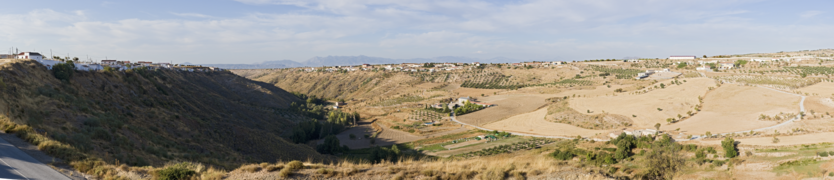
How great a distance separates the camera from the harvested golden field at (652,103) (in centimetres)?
5064

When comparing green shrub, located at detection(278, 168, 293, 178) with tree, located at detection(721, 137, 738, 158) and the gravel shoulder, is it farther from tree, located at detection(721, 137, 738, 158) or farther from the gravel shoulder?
tree, located at detection(721, 137, 738, 158)

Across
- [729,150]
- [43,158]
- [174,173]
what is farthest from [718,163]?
[43,158]

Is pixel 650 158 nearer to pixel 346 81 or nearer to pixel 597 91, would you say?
pixel 597 91

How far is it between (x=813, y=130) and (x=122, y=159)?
55.0m

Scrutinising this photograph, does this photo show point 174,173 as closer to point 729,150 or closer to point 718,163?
point 718,163

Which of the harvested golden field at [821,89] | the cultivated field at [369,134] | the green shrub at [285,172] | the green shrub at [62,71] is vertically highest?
the green shrub at [62,71]

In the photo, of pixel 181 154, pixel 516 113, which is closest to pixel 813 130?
pixel 516 113

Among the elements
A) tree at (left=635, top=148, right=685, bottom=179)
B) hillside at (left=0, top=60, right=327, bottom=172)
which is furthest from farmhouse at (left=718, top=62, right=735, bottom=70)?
hillside at (left=0, top=60, right=327, bottom=172)

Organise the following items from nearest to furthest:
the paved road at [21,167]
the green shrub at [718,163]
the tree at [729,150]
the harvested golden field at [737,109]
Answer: the paved road at [21,167] → the green shrub at [718,163] → the tree at [729,150] → the harvested golden field at [737,109]

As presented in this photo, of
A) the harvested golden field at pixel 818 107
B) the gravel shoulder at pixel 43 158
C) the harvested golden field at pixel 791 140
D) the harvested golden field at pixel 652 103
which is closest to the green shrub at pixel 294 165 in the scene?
the gravel shoulder at pixel 43 158

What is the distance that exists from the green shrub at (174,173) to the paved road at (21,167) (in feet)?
9.33

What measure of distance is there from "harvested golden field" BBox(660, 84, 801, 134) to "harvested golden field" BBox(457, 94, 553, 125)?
26.2 meters

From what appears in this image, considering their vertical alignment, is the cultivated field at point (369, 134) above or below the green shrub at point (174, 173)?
below

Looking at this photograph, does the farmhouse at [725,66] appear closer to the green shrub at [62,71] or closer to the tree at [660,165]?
the tree at [660,165]
